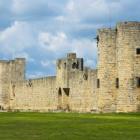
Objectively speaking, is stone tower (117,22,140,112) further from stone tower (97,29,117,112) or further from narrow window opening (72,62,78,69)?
narrow window opening (72,62,78,69)

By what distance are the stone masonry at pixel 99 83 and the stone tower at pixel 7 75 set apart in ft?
11.4

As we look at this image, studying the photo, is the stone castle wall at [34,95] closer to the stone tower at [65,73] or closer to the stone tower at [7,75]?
the stone tower at [7,75]

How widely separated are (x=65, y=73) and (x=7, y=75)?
19736mm

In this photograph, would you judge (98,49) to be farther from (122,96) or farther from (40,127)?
(40,127)

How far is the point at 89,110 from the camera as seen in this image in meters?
57.0

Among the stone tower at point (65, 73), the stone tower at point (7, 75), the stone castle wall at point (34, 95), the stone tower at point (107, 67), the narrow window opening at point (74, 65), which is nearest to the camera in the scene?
the stone tower at point (107, 67)

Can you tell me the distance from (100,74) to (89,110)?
4.71 m

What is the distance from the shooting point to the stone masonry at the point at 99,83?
1982 inches

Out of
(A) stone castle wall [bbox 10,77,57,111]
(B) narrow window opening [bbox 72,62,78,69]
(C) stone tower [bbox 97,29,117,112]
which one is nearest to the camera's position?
(C) stone tower [bbox 97,29,117,112]

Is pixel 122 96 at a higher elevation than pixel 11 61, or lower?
lower

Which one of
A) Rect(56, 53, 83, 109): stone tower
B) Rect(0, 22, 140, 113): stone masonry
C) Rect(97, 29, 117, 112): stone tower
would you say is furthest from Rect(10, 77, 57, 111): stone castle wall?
Rect(97, 29, 117, 112): stone tower

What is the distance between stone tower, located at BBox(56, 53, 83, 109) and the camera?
6250cm

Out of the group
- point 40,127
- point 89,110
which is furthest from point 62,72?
point 40,127

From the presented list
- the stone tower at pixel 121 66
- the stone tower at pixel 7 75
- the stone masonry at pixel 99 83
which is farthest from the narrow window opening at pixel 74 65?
the stone tower at pixel 7 75
